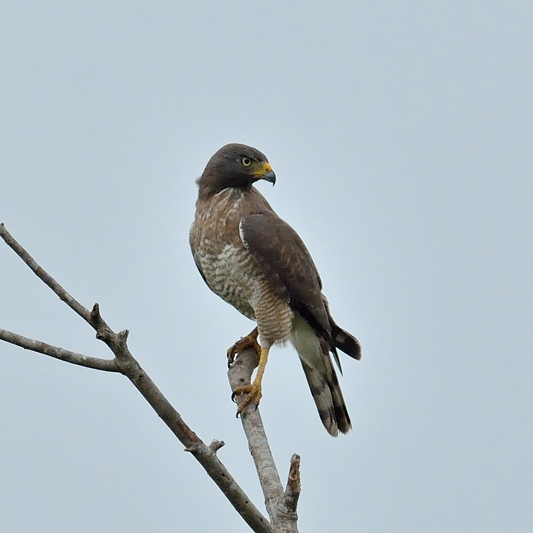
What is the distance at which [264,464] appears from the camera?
475 cm

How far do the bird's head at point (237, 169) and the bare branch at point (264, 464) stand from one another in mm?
1577

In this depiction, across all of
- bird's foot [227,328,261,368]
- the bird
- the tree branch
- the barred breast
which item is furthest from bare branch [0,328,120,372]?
bird's foot [227,328,261,368]

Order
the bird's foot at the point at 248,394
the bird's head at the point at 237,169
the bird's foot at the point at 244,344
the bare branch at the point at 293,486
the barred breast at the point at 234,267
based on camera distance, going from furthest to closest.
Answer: the bird's head at the point at 237,169
the bird's foot at the point at 244,344
the barred breast at the point at 234,267
the bird's foot at the point at 248,394
the bare branch at the point at 293,486

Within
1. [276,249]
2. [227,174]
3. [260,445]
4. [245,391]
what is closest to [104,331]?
[260,445]

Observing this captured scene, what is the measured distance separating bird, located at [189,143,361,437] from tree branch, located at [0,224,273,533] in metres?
2.90

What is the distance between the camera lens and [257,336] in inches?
291

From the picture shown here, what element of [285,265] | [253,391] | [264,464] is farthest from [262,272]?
[264,464]

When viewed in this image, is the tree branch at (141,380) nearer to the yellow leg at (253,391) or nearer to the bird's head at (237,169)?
the yellow leg at (253,391)

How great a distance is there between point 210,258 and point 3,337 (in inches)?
147

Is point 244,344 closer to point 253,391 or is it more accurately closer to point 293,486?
point 253,391

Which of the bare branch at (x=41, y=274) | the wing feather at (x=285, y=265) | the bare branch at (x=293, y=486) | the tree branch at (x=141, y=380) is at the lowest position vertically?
the bare branch at (x=293, y=486)

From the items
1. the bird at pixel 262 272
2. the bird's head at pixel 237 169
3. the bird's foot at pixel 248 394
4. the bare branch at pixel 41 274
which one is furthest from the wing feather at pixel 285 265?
the bare branch at pixel 41 274

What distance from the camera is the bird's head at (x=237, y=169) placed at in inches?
298

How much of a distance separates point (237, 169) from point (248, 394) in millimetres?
2149
